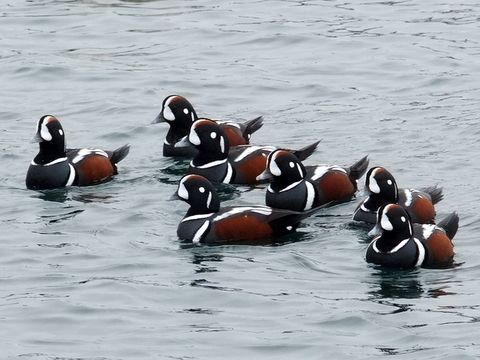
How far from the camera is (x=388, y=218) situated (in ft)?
36.7

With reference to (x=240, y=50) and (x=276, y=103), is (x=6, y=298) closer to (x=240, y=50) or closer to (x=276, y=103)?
(x=276, y=103)

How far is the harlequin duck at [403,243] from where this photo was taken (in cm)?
1109

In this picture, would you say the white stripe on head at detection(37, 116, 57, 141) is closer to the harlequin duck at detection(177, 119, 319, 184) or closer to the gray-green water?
the gray-green water

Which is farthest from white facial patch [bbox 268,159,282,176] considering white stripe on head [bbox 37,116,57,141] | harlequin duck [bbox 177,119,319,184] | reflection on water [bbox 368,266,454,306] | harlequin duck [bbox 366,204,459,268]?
white stripe on head [bbox 37,116,57,141]

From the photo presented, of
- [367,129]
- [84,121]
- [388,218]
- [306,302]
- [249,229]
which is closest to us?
[306,302]

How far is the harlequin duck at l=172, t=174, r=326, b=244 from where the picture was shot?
39.1 ft

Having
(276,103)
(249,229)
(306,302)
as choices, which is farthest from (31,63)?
(306,302)

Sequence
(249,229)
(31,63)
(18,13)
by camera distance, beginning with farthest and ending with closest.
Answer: (18,13), (31,63), (249,229)

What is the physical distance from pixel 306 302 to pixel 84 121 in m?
7.89

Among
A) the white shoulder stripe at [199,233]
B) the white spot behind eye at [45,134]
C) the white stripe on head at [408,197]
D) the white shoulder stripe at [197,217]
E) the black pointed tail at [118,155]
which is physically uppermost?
the white spot behind eye at [45,134]

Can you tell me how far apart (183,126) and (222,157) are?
54.1 inches

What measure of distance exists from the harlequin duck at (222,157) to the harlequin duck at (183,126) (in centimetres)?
99

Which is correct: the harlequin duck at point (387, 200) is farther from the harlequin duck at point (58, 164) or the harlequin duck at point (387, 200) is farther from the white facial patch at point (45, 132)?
the white facial patch at point (45, 132)

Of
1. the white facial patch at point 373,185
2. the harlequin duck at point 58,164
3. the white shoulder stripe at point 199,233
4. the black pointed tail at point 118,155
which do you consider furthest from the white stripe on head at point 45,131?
the white facial patch at point 373,185
